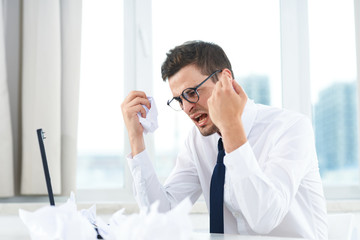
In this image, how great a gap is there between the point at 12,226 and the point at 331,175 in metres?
1.79

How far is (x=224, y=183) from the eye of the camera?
53.9 inches

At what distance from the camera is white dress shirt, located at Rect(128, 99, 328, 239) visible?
1.12 m

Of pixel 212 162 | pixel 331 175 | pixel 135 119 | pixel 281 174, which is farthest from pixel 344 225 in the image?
pixel 331 175

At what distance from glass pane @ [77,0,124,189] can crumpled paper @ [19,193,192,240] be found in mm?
1814

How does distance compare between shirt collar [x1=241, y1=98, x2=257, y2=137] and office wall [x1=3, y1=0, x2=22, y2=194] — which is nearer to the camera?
shirt collar [x1=241, y1=98, x2=257, y2=137]

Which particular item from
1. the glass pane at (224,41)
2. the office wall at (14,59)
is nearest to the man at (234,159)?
the glass pane at (224,41)

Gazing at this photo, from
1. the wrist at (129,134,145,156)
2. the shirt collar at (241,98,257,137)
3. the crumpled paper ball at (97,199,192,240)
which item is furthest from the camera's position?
the wrist at (129,134,145,156)

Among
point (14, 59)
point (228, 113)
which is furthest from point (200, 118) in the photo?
point (14, 59)

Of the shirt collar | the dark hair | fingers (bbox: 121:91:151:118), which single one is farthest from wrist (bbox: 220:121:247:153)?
fingers (bbox: 121:91:151:118)

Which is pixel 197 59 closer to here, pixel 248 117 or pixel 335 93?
pixel 248 117

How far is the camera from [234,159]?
3.67 ft

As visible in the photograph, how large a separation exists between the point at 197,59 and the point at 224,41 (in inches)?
36.0

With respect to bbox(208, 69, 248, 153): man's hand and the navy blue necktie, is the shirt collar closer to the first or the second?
the navy blue necktie

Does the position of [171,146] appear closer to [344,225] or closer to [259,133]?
[259,133]
